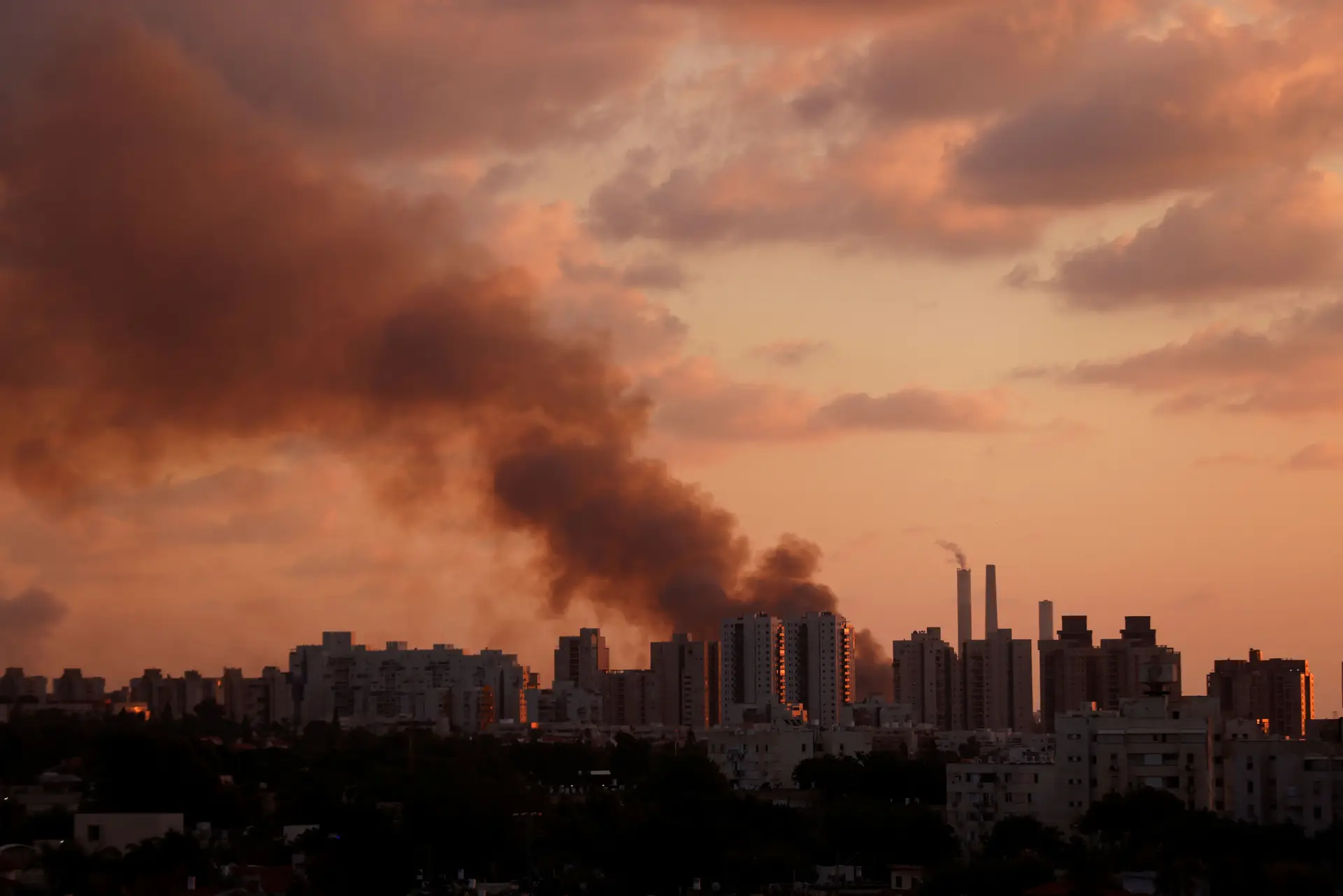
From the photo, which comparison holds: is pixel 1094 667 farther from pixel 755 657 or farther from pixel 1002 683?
pixel 755 657

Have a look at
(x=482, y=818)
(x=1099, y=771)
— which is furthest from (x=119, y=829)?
(x=1099, y=771)

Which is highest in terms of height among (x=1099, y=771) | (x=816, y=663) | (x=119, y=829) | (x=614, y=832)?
(x=816, y=663)

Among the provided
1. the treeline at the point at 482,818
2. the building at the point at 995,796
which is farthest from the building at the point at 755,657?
the building at the point at 995,796

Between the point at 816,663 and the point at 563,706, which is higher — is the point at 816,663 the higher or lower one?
the higher one

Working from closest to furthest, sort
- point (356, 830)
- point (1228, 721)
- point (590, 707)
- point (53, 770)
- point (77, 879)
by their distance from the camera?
point (77, 879), point (356, 830), point (1228, 721), point (53, 770), point (590, 707)

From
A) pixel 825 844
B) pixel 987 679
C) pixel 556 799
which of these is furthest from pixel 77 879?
pixel 987 679

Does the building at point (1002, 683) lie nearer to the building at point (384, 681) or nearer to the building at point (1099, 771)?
the building at point (384, 681)

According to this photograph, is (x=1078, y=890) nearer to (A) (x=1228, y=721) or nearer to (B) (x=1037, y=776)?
(B) (x=1037, y=776)

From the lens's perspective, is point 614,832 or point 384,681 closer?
point 614,832
